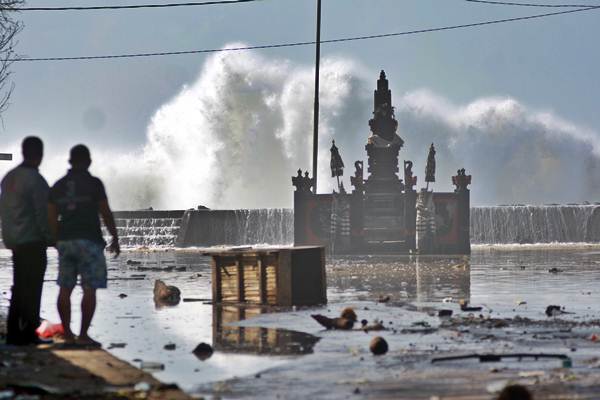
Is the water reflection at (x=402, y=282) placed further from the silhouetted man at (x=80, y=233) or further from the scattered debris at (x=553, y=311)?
the silhouetted man at (x=80, y=233)

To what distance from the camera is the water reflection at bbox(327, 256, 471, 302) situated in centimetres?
2175

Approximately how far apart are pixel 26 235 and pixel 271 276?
6880 mm

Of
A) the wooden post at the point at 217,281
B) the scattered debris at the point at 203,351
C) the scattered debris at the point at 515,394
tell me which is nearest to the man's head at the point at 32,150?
the scattered debris at the point at 203,351

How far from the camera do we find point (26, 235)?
1231 cm

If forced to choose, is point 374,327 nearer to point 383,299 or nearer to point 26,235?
point 26,235

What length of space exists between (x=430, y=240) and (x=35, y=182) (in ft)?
138

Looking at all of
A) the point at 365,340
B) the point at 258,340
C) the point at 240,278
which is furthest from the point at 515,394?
the point at 240,278

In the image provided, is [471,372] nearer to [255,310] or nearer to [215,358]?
[215,358]

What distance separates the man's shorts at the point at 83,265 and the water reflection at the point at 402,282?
29.6ft

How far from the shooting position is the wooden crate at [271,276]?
18.3 m

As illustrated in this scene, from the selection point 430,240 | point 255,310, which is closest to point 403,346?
point 255,310

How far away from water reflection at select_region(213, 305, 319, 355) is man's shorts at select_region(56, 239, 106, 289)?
4.92 ft

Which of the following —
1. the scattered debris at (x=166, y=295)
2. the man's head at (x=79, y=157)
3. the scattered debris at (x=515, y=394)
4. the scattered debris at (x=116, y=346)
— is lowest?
the scattered debris at (x=116, y=346)

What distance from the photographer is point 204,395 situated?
357 inches
